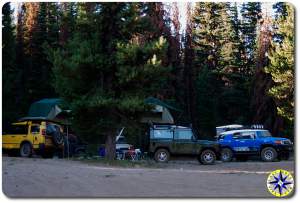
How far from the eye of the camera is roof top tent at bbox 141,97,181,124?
12.5 m

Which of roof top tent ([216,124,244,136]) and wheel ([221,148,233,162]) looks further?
wheel ([221,148,233,162])

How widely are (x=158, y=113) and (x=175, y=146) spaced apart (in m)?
2.65

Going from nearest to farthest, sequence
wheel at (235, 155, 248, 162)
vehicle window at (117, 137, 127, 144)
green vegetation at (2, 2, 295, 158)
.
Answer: green vegetation at (2, 2, 295, 158), vehicle window at (117, 137, 127, 144), wheel at (235, 155, 248, 162)

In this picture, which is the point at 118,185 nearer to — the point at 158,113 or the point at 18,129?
the point at 18,129

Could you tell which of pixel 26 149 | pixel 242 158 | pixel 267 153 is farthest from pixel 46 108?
pixel 267 153

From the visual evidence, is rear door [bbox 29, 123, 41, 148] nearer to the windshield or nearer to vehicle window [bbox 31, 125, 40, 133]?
vehicle window [bbox 31, 125, 40, 133]

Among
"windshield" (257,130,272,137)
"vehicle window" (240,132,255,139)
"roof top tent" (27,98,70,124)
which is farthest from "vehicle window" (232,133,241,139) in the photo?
"roof top tent" (27,98,70,124)

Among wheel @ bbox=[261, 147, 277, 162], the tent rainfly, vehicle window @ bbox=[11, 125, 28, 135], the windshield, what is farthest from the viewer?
wheel @ bbox=[261, 147, 277, 162]

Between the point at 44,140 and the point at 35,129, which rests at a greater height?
the point at 35,129

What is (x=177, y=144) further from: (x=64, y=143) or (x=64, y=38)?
(x=64, y=38)

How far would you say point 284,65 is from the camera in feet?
30.2

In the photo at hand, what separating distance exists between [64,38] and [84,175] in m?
4.40

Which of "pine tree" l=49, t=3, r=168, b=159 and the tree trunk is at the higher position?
"pine tree" l=49, t=3, r=168, b=159

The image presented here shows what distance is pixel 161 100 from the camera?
12.5 m
